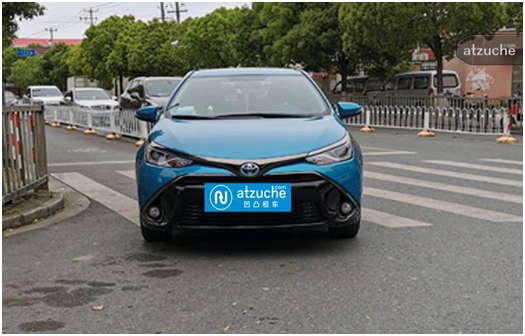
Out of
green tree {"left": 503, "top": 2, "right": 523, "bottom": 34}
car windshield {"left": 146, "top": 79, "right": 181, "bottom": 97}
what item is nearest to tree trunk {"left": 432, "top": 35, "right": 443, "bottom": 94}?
green tree {"left": 503, "top": 2, "right": 523, "bottom": 34}

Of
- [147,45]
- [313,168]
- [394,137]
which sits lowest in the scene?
[394,137]

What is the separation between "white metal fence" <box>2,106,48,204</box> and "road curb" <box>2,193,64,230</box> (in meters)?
0.24

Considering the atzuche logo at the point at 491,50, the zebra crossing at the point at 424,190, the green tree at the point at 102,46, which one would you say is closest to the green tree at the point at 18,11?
the zebra crossing at the point at 424,190

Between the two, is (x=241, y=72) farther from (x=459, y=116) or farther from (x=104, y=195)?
(x=459, y=116)

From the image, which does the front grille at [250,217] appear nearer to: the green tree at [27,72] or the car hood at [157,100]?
the car hood at [157,100]

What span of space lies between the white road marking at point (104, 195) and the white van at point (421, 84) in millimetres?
18402

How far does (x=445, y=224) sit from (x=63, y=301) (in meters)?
3.55

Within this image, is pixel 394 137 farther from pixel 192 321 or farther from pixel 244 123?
pixel 192 321

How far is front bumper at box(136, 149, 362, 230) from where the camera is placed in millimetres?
4477

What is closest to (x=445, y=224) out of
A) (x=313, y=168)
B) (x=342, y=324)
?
(x=313, y=168)

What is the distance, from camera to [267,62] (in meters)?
32.3

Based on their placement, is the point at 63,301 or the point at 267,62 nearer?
the point at 63,301

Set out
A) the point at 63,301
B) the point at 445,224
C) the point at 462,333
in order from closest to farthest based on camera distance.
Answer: the point at 462,333, the point at 63,301, the point at 445,224

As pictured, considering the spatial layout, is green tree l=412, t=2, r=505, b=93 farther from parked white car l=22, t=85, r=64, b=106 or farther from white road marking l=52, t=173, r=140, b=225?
parked white car l=22, t=85, r=64, b=106
